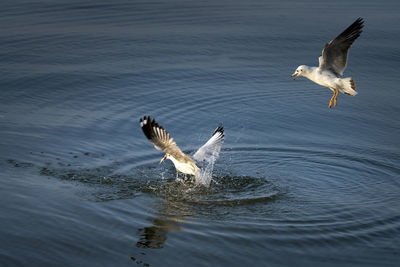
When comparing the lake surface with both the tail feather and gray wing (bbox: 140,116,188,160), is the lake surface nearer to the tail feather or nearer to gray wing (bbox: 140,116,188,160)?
gray wing (bbox: 140,116,188,160)

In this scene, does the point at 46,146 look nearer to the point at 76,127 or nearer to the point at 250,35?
the point at 76,127

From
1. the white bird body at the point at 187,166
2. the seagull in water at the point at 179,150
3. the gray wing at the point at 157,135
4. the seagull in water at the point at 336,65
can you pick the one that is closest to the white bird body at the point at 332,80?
the seagull in water at the point at 336,65

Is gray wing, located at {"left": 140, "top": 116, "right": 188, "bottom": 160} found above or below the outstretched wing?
above

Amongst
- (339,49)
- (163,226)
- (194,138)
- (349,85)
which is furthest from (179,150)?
(339,49)

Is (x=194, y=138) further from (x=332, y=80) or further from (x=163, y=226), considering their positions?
(x=163, y=226)

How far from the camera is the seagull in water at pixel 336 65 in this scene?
9070 mm

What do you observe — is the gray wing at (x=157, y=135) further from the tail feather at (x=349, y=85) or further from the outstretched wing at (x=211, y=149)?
the tail feather at (x=349, y=85)

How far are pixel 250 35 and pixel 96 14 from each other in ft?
17.6

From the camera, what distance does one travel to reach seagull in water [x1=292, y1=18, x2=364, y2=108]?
907 cm

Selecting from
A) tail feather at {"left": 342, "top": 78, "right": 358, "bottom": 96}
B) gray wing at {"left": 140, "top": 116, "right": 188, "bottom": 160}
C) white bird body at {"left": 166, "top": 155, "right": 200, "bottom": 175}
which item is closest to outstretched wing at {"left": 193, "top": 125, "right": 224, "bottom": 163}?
white bird body at {"left": 166, "top": 155, "right": 200, "bottom": 175}

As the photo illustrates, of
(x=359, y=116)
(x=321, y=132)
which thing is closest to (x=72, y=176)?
(x=321, y=132)

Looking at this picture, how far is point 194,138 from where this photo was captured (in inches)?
419

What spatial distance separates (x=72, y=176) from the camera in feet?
29.0

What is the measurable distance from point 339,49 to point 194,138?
3.10 m
